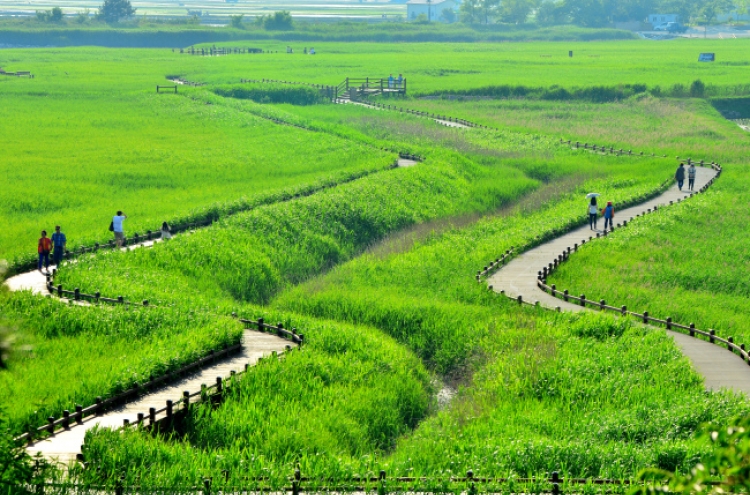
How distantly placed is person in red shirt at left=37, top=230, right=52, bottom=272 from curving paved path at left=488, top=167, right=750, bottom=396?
12.7 metres

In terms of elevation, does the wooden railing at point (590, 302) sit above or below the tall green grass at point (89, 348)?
below

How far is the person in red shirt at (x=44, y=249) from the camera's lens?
29531mm

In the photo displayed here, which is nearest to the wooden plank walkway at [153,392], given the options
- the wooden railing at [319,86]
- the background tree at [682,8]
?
the wooden railing at [319,86]

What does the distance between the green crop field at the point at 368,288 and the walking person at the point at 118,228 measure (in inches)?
50.8

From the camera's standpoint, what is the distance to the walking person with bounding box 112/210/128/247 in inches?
1269

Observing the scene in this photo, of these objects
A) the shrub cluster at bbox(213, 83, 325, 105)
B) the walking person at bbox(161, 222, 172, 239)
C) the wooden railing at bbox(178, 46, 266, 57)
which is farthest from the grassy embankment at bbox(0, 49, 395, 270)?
the wooden railing at bbox(178, 46, 266, 57)

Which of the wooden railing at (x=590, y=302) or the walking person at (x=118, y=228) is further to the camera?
the walking person at (x=118, y=228)

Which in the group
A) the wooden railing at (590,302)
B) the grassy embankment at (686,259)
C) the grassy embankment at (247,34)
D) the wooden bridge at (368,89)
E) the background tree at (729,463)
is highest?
the background tree at (729,463)

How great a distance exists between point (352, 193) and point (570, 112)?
40.8 meters

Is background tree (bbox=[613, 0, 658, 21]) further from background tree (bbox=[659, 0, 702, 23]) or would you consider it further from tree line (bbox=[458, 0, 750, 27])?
background tree (bbox=[659, 0, 702, 23])

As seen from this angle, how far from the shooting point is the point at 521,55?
136m

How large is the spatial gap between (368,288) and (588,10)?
553 ft

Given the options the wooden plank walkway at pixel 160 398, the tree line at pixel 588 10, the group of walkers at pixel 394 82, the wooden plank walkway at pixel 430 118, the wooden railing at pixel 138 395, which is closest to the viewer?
the wooden plank walkway at pixel 160 398

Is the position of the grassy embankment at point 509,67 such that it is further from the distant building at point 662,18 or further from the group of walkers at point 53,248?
the group of walkers at point 53,248
